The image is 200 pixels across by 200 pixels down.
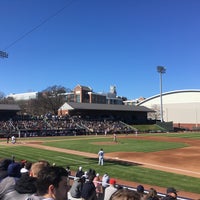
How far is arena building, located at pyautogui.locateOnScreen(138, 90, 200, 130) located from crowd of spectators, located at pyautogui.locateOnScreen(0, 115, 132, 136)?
91.4ft

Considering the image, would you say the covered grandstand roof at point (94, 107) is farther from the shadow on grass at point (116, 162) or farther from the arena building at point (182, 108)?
the shadow on grass at point (116, 162)

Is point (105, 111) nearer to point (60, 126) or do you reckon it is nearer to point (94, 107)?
point (94, 107)

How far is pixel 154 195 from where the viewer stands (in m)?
9.22

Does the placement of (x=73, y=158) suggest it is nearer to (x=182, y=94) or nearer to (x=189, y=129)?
(x=189, y=129)

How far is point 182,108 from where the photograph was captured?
10412cm

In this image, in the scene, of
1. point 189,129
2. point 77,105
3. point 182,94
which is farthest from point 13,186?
point 182,94

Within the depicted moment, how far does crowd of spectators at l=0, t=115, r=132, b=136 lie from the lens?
61.9 metres

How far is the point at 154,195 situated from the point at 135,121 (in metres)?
84.5

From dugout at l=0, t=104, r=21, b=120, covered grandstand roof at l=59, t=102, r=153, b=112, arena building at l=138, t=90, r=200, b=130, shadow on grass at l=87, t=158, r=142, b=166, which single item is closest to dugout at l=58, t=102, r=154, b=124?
covered grandstand roof at l=59, t=102, r=153, b=112

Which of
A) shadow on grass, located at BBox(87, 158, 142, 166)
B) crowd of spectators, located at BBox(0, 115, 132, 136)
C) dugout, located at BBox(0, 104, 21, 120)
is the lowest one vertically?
shadow on grass, located at BBox(87, 158, 142, 166)

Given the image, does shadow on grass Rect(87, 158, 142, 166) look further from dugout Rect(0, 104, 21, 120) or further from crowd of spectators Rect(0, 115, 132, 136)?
dugout Rect(0, 104, 21, 120)

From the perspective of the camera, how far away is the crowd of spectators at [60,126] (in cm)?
6194

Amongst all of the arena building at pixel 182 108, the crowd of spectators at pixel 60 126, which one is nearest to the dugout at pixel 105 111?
the crowd of spectators at pixel 60 126

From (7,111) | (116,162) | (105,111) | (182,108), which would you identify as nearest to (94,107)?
(105,111)
